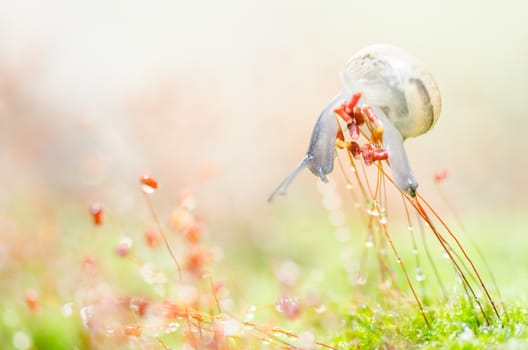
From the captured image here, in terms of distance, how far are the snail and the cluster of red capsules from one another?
0.05 m

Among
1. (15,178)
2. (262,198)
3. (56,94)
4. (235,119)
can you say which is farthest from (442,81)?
(15,178)

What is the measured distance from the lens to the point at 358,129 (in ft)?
4.80

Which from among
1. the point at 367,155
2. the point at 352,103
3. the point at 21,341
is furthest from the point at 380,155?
the point at 21,341

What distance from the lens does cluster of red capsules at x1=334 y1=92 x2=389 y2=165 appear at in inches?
55.4

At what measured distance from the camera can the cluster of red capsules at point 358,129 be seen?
1.41m

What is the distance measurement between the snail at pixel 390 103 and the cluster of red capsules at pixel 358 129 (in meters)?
0.05

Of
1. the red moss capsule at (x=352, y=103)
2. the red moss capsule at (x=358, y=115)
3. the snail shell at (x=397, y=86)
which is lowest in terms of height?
the red moss capsule at (x=352, y=103)

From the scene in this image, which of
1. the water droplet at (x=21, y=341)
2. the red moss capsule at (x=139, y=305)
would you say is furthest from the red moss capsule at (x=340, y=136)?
the water droplet at (x=21, y=341)

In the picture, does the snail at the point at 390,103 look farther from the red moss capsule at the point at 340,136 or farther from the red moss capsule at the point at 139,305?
the red moss capsule at the point at 139,305

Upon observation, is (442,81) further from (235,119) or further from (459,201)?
(235,119)

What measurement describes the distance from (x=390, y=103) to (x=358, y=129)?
137 millimetres

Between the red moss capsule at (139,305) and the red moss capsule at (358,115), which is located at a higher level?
the red moss capsule at (358,115)

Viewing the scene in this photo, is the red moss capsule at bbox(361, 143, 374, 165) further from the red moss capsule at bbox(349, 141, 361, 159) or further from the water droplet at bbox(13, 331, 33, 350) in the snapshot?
the water droplet at bbox(13, 331, 33, 350)

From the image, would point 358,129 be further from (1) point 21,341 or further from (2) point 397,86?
(1) point 21,341
